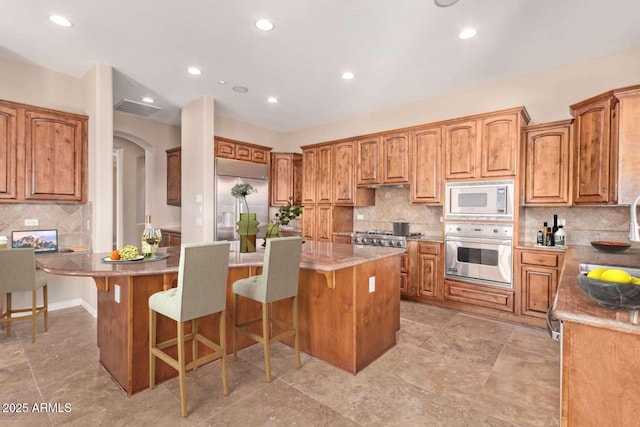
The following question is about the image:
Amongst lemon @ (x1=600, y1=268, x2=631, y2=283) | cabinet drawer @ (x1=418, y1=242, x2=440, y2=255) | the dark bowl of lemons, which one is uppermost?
lemon @ (x1=600, y1=268, x2=631, y2=283)

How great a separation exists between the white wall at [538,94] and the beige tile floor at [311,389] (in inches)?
106

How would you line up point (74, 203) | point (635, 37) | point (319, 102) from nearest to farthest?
point (635, 37), point (74, 203), point (319, 102)

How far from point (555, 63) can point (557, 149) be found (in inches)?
39.6

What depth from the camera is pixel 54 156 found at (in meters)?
3.65

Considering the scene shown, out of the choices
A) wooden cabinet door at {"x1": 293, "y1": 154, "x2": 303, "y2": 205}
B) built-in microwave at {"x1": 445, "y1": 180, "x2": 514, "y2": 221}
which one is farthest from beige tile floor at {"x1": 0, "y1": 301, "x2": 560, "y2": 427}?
wooden cabinet door at {"x1": 293, "y1": 154, "x2": 303, "y2": 205}

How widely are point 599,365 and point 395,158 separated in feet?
12.5

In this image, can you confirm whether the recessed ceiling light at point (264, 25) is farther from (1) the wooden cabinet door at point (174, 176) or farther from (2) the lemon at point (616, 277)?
(1) the wooden cabinet door at point (174, 176)

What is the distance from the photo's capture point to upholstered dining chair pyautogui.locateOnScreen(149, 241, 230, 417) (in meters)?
1.87

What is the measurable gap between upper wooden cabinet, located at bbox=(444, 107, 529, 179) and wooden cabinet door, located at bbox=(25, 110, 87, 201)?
458 cm

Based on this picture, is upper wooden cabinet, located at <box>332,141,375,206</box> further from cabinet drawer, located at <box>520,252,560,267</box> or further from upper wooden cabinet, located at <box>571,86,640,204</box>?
upper wooden cabinet, located at <box>571,86,640,204</box>

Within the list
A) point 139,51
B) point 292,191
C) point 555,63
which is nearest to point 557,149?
point 555,63

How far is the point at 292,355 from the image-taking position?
2.71 m

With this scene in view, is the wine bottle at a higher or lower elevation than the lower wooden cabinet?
higher

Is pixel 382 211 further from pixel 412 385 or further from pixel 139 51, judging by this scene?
pixel 139 51
